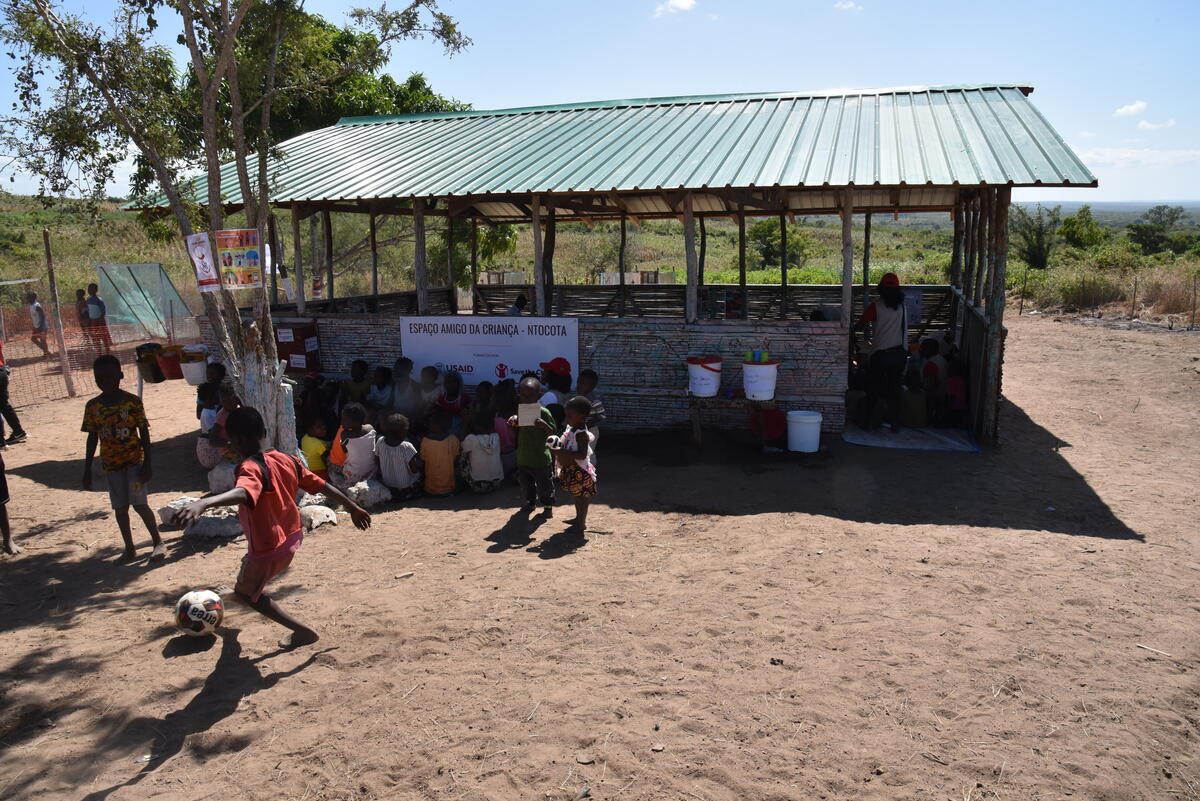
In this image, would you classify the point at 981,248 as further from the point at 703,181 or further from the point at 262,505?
the point at 262,505

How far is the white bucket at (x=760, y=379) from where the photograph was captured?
27.7 ft

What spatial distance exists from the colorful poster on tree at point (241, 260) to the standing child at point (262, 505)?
3.01 metres

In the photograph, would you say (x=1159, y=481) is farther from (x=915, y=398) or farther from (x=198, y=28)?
(x=198, y=28)

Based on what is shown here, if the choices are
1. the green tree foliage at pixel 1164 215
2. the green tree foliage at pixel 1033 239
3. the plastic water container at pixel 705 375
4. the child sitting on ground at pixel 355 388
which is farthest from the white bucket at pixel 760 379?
the green tree foliage at pixel 1164 215

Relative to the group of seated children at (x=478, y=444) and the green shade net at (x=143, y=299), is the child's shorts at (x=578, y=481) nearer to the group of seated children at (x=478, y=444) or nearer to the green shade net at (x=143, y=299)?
the group of seated children at (x=478, y=444)

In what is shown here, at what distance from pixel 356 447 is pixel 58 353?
475 inches

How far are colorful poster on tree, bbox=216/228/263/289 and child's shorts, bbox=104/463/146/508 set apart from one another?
1805 mm

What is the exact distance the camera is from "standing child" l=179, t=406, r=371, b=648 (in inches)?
166

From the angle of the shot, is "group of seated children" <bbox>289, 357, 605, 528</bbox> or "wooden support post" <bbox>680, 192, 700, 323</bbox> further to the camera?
"wooden support post" <bbox>680, 192, 700, 323</bbox>

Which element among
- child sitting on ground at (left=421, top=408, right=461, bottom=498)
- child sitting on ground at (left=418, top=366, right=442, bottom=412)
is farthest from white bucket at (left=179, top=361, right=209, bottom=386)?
child sitting on ground at (left=421, top=408, right=461, bottom=498)

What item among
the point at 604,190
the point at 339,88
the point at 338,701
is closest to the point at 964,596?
the point at 338,701

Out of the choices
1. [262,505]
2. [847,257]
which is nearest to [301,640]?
[262,505]

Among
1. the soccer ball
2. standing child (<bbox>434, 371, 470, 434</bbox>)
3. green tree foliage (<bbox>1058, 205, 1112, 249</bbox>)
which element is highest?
green tree foliage (<bbox>1058, 205, 1112, 249</bbox>)

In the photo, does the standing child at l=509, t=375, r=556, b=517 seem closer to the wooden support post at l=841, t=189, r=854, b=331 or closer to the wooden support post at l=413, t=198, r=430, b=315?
the wooden support post at l=841, t=189, r=854, b=331
